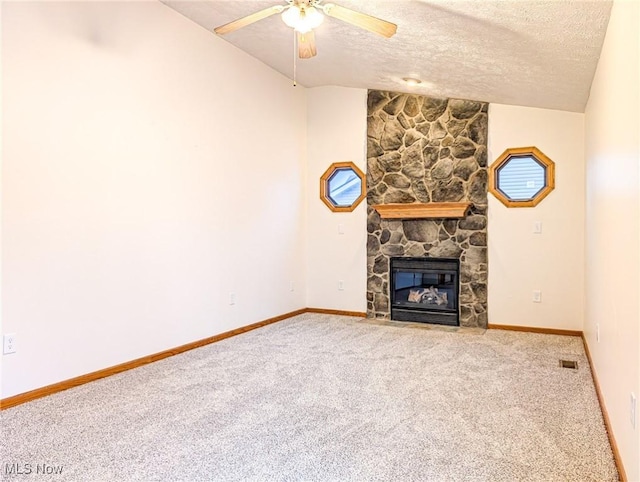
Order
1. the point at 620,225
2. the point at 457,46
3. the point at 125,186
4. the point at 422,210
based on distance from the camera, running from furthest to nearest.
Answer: the point at 422,210
the point at 125,186
the point at 457,46
the point at 620,225

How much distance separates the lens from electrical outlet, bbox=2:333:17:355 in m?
2.66

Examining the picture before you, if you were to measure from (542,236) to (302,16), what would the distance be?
347cm

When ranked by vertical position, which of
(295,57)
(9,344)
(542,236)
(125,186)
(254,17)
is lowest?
(9,344)

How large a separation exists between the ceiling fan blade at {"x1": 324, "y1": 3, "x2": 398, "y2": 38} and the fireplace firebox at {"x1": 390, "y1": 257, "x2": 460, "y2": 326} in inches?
123

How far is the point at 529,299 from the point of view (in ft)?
15.5

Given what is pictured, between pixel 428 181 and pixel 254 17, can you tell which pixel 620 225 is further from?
pixel 428 181

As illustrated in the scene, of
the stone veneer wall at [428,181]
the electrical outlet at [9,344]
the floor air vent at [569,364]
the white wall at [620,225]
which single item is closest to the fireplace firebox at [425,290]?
the stone veneer wall at [428,181]

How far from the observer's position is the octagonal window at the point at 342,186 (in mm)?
5613

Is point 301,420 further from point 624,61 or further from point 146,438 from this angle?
point 624,61

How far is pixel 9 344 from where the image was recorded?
268 centimetres

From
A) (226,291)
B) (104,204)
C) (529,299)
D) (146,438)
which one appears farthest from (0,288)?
(529,299)

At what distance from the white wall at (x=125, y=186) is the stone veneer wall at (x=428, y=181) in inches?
52.6

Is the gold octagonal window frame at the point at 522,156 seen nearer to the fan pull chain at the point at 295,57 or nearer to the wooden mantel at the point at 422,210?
the wooden mantel at the point at 422,210

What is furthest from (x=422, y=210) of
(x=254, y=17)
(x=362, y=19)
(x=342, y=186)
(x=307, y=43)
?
(x=254, y=17)
